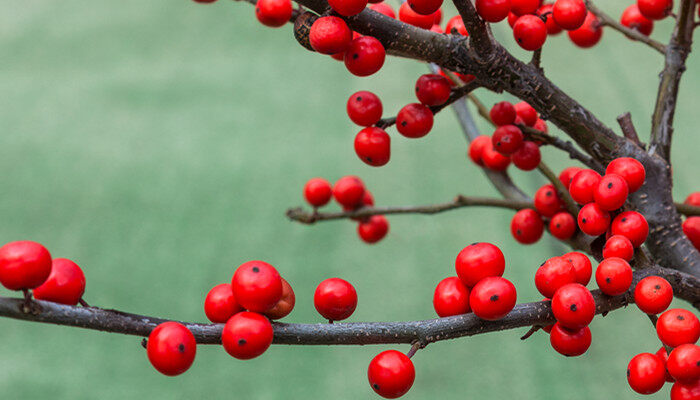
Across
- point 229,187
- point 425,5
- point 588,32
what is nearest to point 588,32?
point 588,32

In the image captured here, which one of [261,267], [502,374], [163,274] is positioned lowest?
[163,274]

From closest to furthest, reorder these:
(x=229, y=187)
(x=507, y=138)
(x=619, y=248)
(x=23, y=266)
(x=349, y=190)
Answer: (x=23, y=266) < (x=619, y=248) < (x=507, y=138) < (x=349, y=190) < (x=229, y=187)

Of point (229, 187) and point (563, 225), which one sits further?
point (229, 187)

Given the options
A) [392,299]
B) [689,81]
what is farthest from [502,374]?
[689,81]

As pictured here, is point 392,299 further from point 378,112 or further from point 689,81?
point 689,81

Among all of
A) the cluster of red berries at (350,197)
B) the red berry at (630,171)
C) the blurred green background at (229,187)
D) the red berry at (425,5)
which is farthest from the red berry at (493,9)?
the blurred green background at (229,187)

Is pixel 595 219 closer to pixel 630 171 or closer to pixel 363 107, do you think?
pixel 630 171

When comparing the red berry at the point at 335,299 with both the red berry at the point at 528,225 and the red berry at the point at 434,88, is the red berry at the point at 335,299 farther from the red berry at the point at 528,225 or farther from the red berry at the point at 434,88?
the red berry at the point at 528,225
